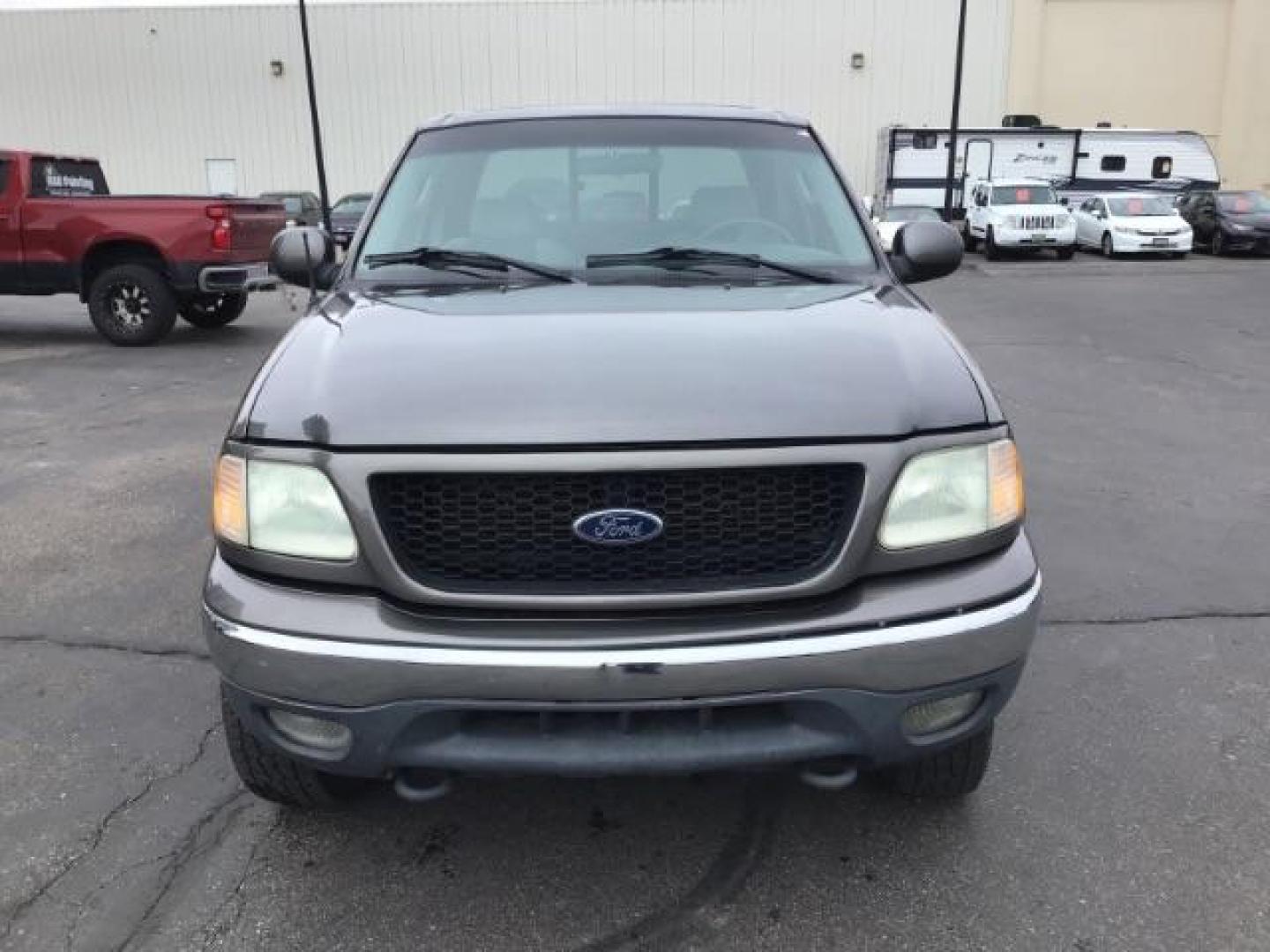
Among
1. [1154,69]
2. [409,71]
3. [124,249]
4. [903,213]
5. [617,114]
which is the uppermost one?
[409,71]

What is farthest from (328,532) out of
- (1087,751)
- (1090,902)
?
(1087,751)

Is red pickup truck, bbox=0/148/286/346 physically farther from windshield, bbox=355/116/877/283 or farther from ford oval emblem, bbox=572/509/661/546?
ford oval emblem, bbox=572/509/661/546

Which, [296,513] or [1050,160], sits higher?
[296,513]

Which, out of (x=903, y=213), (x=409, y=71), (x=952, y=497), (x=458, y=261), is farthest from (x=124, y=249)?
(x=409, y=71)

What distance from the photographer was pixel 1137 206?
23125 millimetres

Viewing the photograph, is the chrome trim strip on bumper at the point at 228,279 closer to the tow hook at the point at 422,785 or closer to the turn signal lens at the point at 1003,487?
the tow hook at the point at 422,785

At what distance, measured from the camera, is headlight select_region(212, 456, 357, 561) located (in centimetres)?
219

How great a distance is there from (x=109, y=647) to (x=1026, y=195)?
23559 mm

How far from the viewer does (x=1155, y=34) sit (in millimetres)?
33094

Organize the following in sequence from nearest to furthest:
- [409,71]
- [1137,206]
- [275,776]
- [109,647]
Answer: [275,776] → [109,647] → [1137,206] → [409,71]

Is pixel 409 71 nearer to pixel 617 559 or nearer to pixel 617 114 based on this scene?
pixel 617 114

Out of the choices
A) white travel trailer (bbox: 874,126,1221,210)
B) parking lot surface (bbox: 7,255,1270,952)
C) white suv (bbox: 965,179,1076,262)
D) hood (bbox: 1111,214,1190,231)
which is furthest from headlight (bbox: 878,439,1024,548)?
white travel trailer (bbox: 874,126,1221,210)

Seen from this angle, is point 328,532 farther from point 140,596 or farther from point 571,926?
point 140,596

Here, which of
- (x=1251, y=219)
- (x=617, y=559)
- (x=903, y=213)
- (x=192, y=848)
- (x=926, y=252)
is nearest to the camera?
(x=617, y=559)
